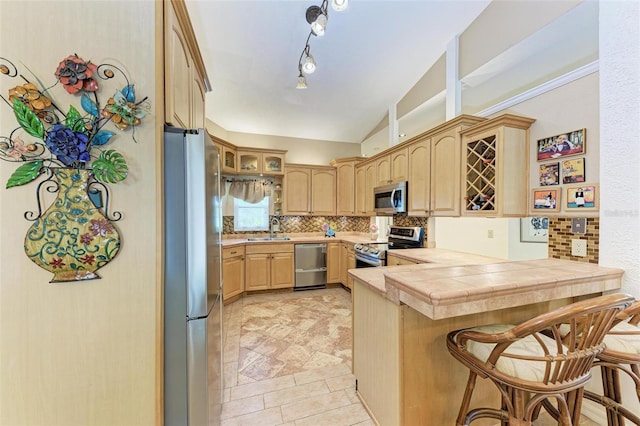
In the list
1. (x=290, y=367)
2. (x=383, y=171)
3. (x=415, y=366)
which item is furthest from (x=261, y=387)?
(x=383, y=171)

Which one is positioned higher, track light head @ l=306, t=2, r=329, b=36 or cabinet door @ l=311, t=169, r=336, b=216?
track light head @ l=306, t=2, r=329, b=36

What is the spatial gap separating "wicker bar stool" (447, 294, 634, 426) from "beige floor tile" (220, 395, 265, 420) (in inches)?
55.9

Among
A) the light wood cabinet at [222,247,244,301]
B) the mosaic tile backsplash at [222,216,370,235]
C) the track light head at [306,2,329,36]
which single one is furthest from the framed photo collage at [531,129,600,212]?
the light wood cabinet at [222,247,244,301]

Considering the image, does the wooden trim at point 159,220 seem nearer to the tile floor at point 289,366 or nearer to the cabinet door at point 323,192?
the tile floor at point 289,366

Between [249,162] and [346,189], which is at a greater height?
[249,162]

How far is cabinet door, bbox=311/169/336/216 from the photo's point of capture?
4562 mm

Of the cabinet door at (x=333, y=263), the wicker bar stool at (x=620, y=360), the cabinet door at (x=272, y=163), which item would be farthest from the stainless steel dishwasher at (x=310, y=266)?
the wicker bar stool at (x=620, y=360)

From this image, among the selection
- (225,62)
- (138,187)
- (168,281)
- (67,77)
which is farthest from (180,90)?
(225,62)

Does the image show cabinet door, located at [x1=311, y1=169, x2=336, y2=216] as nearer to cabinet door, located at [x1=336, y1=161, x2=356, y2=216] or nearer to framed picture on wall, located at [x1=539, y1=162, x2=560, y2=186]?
cabinet door, located at [x1=336, y1=161, x2=356, y2=216]

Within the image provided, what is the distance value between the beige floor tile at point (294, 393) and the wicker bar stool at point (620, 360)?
1.60 meters

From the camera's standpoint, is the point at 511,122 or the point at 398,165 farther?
the point at 398,165

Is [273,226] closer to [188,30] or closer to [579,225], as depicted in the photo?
[188,30]

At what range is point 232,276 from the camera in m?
3.58

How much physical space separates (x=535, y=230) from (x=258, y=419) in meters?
2.96
